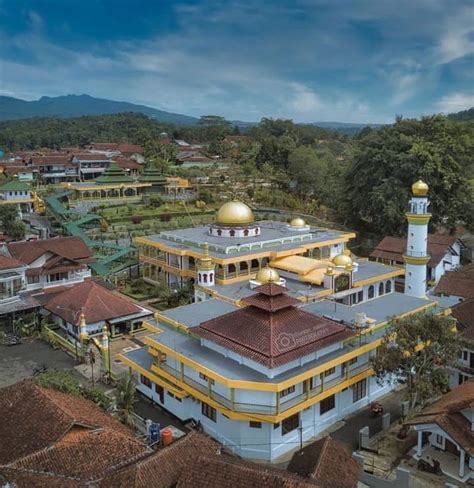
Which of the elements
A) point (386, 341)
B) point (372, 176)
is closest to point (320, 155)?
point (372, 176)

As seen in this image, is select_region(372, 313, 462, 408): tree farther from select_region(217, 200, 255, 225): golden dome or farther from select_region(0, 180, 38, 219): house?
select_region(0, 180, 38, 219): house

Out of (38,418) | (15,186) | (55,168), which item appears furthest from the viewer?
(55,168)

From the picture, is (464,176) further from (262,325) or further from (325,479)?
(325,479)

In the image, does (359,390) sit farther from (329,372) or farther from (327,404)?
(329,372)

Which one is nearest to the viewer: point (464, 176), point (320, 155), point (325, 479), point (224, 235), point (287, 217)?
point (325, 479)

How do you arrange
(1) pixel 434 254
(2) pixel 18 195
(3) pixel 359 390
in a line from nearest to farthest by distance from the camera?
(3) pixel 359 390, (1) pixel 434 254, (2) pixel 18 195

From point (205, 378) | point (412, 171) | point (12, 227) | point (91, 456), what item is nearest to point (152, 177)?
point (12, 227)
